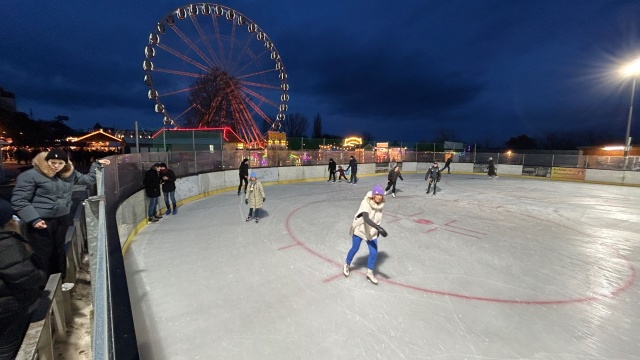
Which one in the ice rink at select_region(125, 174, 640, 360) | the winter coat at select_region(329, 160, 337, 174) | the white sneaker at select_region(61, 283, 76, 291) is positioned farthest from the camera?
the winter coat at select_region(329, 160, 337, 174)

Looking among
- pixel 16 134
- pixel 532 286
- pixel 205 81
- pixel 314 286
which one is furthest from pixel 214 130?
pixel 16 134

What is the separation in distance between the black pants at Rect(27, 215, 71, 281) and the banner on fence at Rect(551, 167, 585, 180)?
27968 millimetres

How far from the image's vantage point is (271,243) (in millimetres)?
6367

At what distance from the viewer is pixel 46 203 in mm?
3686

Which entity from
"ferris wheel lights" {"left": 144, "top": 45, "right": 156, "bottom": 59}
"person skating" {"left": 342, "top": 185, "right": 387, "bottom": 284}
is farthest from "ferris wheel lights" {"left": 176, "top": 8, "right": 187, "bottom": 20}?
"person skating" {"left": 342, "top": 185, "right": 387, "bottom": 284}

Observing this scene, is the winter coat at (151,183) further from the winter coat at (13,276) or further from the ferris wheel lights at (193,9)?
the ferris wheel lights at (193,9)

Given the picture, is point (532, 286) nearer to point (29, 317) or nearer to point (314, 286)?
point (314, 286)

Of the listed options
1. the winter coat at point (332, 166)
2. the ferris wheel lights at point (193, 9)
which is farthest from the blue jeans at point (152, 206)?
the ferris wheel lights at point (193, 9)

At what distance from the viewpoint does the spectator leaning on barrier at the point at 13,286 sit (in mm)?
2029

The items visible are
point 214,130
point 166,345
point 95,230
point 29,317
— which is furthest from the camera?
point 214,130

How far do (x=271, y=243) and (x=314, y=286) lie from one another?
2174mm

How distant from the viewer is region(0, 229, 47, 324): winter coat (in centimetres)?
201

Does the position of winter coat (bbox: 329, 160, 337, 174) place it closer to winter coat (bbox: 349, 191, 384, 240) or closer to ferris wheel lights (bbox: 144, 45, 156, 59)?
winter coat (bbox: 349, 191, 384, 240)

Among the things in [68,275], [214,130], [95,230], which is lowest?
[68,275]
